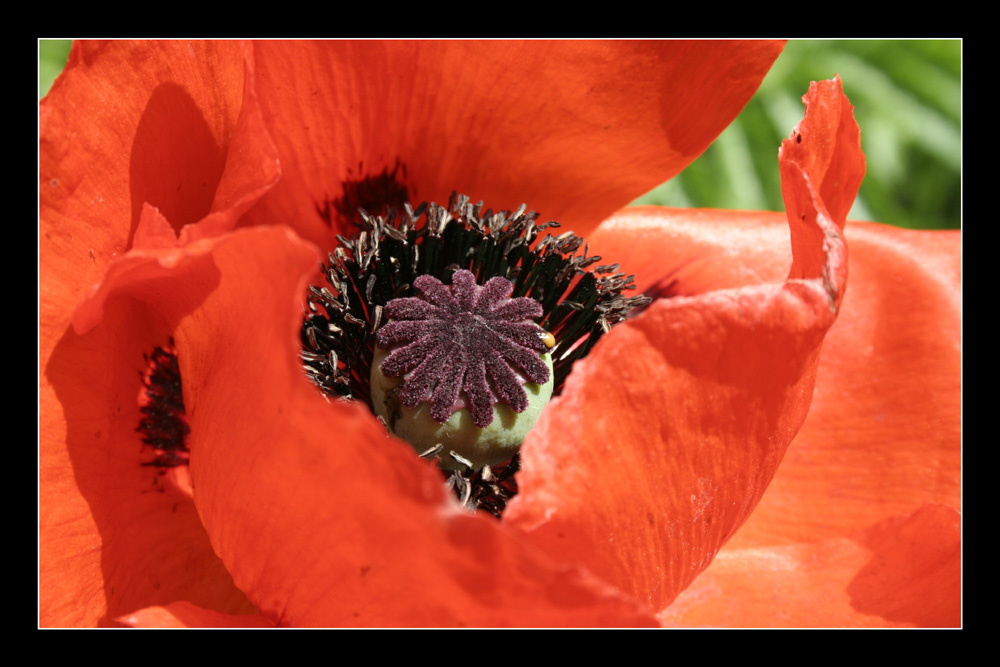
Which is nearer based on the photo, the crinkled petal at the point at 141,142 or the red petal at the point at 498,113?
the crinkled petal at the point at 141,142

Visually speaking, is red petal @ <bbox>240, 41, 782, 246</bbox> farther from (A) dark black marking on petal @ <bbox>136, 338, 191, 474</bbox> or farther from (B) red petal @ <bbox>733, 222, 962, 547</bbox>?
(B) red petal @ <bbox>733, 222, 962, 547</bbox>

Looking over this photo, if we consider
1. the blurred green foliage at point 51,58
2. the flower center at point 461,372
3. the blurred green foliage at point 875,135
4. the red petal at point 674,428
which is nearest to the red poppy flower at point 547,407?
the red petal at point 674,428

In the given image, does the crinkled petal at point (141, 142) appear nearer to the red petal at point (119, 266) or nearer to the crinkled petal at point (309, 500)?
the red petal at point (119, 266)

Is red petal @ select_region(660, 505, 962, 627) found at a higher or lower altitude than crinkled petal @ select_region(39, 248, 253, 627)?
lower

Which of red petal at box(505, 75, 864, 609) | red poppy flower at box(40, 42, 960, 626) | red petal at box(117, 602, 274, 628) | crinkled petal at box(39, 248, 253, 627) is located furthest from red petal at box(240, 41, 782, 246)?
red petal at box(117, 602, 274, 628)

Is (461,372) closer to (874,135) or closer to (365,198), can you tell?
(365,198)

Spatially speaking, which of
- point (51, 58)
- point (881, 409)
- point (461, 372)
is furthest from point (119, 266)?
point (881, 409)

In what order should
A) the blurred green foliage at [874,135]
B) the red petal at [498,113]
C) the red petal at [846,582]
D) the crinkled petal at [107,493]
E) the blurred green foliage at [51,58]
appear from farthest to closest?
the blurred green foliage at [874,135] < the blurred green foliage at [51,58] < the red petal at [498,113] < the red petal at [846,582] < the crinkled petal at [107,493]
